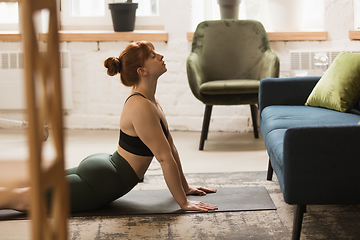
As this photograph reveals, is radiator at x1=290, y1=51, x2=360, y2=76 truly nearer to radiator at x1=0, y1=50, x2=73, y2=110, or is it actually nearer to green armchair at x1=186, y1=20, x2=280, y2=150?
green armchair at x1=186, y1=20, x2=280, y2=150

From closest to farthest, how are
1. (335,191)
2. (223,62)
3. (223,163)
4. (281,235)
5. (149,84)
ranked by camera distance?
(335,191), (281,235), (149,84), (223,163), (223,62)

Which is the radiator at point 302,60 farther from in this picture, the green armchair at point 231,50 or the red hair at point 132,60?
the red hair at point 132,60

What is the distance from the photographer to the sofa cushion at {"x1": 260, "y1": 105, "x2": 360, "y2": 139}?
2074mm

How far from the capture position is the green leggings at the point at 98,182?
1979 mm

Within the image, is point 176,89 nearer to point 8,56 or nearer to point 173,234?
point 8,56

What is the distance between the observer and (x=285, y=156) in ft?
4.95

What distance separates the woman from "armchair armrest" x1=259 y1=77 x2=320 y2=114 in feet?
2.76

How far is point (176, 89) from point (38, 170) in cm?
335

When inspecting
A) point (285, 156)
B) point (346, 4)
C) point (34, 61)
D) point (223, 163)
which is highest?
point (346, 4)

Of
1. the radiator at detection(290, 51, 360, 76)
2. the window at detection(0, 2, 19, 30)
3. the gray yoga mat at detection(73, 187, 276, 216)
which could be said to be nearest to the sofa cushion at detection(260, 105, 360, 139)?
the gray yoga mat at detection(73, 187, 276, 216)

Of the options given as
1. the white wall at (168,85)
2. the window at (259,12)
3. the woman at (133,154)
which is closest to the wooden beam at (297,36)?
the white wall at (168,85)

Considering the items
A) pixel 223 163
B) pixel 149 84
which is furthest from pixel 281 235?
pixel 223 163

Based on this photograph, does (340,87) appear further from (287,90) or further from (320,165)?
(320,165)

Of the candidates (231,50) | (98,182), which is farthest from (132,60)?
(231,50)
